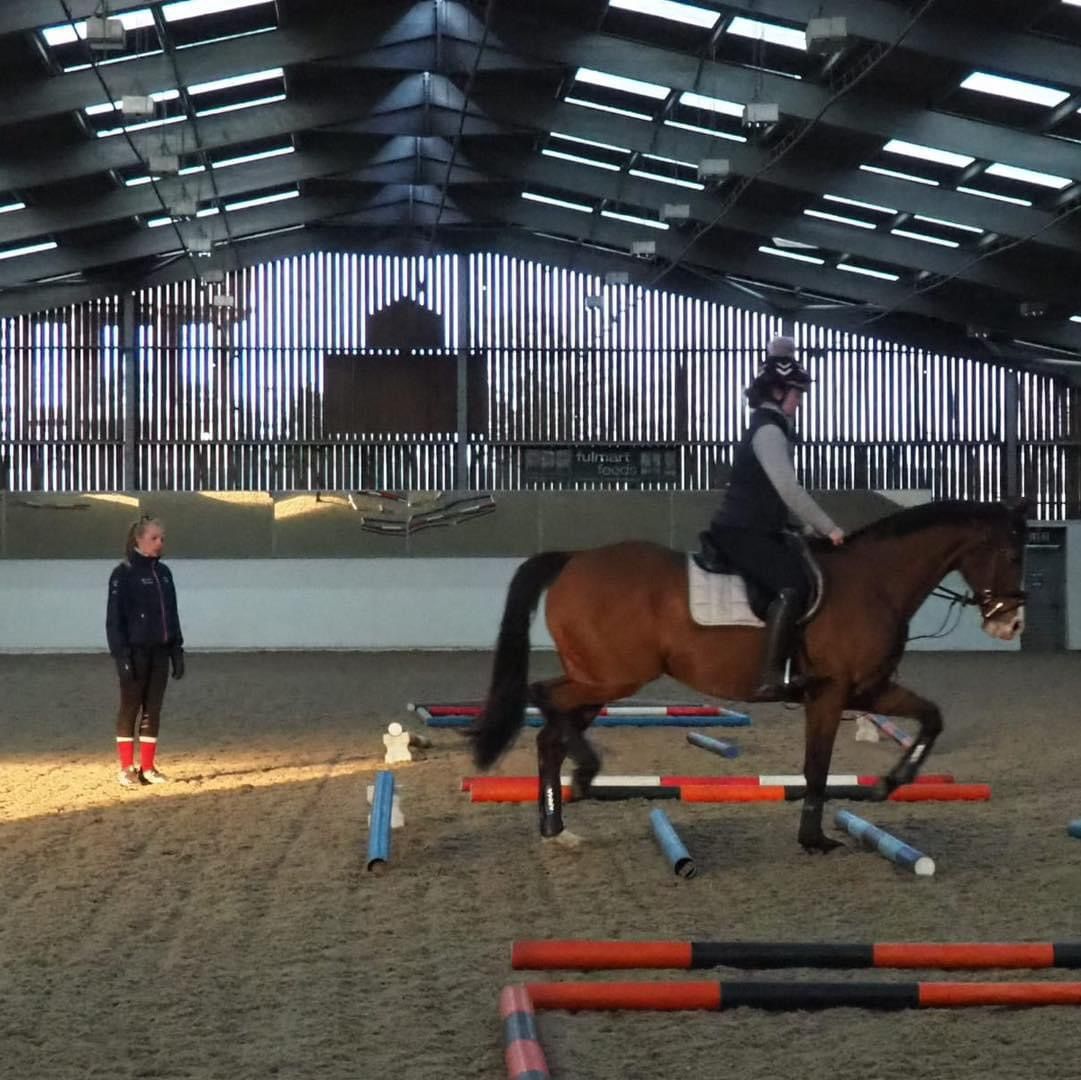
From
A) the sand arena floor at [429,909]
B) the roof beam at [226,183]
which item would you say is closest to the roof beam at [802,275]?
the roof beam at [226,183]

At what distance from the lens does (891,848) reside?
5688 millimetres

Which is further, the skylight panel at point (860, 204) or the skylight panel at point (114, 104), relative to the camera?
the skylight panel at point (860, 204)

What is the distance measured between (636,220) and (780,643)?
728 inches

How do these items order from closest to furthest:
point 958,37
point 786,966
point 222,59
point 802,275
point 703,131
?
point 786,966 < point 958,37 < point 222,59 < point 703,131 < point 802,275

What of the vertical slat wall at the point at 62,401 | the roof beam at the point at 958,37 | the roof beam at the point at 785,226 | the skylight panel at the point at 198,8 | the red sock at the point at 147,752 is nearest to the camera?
the red sock at the point at 147,752

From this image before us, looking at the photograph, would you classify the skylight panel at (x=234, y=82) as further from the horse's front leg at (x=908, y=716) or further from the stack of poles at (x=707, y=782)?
the horse's front leg at (x=908, y=716)

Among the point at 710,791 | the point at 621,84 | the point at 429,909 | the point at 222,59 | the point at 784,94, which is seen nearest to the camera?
the point at 429,909

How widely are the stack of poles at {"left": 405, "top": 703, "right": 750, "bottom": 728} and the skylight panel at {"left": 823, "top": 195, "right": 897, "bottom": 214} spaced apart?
916 centimetres

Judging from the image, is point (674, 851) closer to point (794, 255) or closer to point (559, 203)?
point (794, 255)

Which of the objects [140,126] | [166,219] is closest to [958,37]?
[140,126]

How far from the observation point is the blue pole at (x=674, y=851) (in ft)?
18.2

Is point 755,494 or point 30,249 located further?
point 30,249

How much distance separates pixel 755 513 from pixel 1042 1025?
276 centimetres

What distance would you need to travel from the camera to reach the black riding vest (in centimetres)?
609
